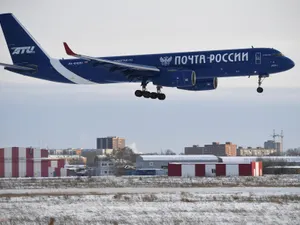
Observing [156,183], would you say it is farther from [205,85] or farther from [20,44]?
[20,44]

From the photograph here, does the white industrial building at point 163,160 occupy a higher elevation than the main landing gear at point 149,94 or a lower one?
lower

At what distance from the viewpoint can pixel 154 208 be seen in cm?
4172

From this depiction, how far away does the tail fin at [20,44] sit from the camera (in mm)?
75044

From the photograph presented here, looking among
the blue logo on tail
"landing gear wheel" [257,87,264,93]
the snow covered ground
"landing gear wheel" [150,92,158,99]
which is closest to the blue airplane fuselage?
"landing gear wheel" [257,87,264,93]

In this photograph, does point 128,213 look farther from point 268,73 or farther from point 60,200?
point 268,73

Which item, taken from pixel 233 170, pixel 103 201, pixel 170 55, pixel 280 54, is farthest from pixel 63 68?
pixel 233 170

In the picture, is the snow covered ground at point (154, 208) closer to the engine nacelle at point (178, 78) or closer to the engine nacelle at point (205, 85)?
the engine nacelle at point (178, 78)

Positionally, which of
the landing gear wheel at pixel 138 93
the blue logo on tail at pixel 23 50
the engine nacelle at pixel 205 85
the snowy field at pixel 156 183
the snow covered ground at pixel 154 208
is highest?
the blue logo on tail at pixel 23 50

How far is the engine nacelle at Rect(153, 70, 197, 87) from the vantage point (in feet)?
211

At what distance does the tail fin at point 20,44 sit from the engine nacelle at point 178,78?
585 inches

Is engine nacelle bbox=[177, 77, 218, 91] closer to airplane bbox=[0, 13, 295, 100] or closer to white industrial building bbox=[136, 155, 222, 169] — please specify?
airplane bbox=[0, 13, 295, 100]

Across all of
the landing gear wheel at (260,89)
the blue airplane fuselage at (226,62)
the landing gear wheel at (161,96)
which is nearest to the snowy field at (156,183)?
the landing gear wheel at (161,96)

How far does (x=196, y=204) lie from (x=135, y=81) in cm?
2718

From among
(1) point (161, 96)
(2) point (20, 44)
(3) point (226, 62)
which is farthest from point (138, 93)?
(2) point (20, 44)
